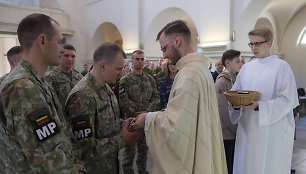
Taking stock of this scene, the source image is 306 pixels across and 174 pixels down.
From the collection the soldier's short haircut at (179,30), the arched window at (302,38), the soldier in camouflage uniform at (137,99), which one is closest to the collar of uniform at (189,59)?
the soldier's short haircut at (179,30)

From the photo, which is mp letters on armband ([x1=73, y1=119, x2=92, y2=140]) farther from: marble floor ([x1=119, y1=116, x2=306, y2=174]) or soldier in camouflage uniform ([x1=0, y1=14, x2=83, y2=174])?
marble floor ([x1=119, y1=116, x2=306, y2=174])

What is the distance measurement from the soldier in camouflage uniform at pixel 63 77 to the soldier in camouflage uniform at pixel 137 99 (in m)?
0.84

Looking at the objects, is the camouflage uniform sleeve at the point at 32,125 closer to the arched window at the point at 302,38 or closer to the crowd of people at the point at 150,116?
the crowd of people at the point at 150,116

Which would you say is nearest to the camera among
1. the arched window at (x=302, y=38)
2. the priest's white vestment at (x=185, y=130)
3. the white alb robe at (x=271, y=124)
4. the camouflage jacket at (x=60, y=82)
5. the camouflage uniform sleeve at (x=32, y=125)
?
the camouflage uniform sleeve at (x=32, y=125)

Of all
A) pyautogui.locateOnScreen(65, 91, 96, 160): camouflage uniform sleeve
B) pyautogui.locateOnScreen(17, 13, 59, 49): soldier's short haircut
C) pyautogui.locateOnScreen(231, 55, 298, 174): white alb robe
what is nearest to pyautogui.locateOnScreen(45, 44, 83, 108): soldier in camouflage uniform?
pyautogui.locateOnScreen(65, 91, 96, 160): camouflage uniform sleeve

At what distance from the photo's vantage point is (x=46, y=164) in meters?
1.15

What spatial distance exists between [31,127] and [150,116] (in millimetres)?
794

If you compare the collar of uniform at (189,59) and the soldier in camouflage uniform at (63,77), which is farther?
the soldier in camouflage uniform at (63,77)

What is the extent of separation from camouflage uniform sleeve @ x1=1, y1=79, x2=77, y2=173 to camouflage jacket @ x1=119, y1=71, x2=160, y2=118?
254cm

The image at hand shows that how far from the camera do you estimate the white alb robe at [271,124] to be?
244cm

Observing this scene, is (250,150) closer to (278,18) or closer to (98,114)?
(98,114)

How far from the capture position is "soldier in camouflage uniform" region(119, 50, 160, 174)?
11.9 ft

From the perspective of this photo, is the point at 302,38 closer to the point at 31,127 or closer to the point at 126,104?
the point at 126,104

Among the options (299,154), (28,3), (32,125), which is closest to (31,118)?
(32,125)
